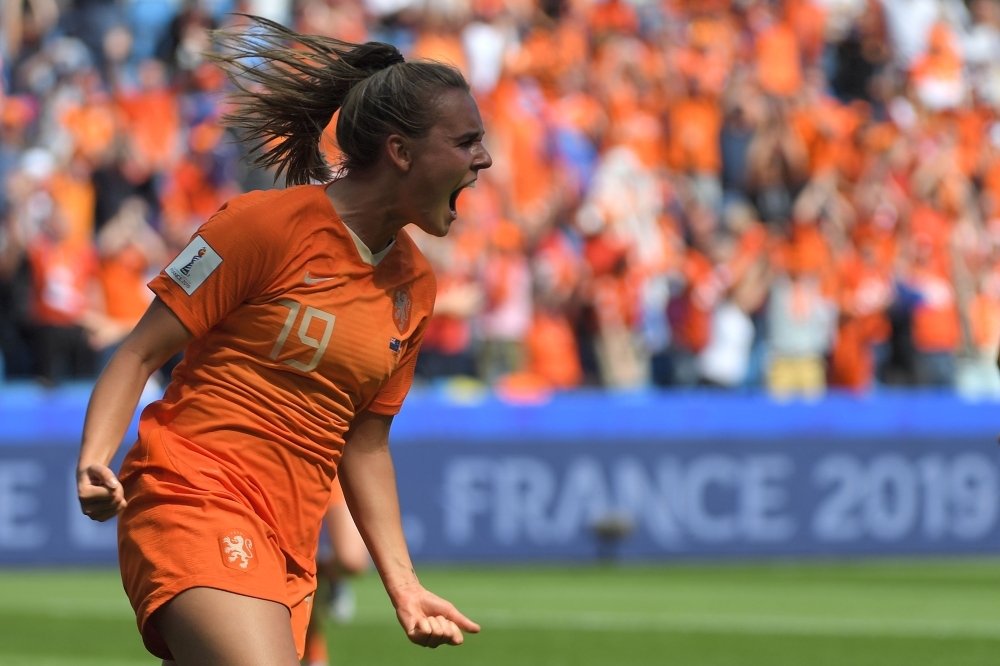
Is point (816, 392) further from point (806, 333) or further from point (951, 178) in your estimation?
point (951, 178)

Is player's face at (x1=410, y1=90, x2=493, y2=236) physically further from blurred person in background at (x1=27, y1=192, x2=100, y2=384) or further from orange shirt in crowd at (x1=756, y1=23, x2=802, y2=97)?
orange shirt in crowd at (x1=756, y1=23, x2=802, y2=97)

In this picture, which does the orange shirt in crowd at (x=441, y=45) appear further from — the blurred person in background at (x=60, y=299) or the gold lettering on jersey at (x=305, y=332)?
the gold lettering on jersey at (x=305, y=332)

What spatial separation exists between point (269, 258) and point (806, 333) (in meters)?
11.9

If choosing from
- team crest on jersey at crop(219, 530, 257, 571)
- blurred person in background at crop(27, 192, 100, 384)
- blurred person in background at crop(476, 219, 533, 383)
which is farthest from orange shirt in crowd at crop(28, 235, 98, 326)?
team crest on jersey at crop(219, 530, 257, 571)

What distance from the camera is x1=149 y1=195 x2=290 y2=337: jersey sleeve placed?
13.2ft

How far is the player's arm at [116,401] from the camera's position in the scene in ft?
12.1

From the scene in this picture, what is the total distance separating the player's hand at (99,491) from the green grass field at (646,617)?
5.28m

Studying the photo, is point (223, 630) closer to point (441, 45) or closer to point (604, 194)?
point (604, 194)

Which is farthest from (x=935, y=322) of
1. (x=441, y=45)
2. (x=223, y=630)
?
(x=223, y=630)

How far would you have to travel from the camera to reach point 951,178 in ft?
59.9

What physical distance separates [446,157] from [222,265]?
1.94 feet

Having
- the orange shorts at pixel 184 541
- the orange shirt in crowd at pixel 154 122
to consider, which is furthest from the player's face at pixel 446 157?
the orange shirt in crowd at pixel 154 122

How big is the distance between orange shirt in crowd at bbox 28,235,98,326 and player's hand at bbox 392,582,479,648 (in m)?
9.70

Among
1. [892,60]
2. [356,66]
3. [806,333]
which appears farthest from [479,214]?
[356,66]
